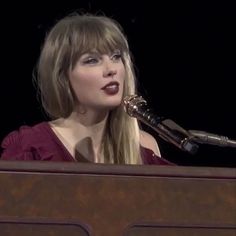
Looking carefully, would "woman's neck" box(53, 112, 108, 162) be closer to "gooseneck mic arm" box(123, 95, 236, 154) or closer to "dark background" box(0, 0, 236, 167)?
"gooseneck mic arm" box(123, 95, 236, 154)

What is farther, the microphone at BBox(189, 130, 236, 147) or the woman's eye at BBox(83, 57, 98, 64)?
the woman's eye at BBox(83, 57, 98, 64)

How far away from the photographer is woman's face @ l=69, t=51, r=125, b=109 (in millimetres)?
1404

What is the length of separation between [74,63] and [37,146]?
0.20 meters

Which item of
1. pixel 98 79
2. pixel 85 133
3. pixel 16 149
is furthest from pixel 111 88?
pixel 16 149

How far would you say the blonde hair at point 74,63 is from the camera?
1.48 metres

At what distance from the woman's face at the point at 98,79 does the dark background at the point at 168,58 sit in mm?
778

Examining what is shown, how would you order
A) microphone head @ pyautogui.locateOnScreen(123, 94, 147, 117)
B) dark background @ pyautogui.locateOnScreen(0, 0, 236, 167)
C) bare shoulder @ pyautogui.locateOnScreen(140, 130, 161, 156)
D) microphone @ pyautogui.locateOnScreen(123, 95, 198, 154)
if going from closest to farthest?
1. microphone @ pyautogui.locateOnScreen(123, 95, 198, 154)
2. microphone head @ pyautogui.locateOnScreen(123, 94, 147, 117)
3. bare shoulder @ pyautogui.locateOnScreen(140, 130, 161, 156)
4. dark background @ pyautogui.locateOnScreen(0, 0, 236, 167)

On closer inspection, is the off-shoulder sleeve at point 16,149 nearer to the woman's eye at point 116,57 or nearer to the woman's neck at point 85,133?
the woman's neck at point 85,133

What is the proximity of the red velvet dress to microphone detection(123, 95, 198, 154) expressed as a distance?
301mm

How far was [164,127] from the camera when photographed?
3.58 ft

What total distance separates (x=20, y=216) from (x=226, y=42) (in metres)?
1.61

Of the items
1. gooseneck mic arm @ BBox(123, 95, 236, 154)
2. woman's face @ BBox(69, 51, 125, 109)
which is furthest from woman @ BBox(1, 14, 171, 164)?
gooseneck mic arm @ BBox(123, 95, 236, 154)

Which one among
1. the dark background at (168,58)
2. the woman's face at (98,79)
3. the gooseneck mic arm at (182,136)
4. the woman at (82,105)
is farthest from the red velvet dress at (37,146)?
the dark background at (168,58)

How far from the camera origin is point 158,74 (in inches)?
93.8
